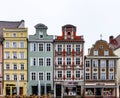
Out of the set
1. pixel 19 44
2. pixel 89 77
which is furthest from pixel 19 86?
pixel 89 77

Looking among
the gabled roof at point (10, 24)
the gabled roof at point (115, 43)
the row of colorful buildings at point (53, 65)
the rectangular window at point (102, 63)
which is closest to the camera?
the row of colorful buildings at point (53, 65)

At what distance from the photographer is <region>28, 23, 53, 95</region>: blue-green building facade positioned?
61.8 meters

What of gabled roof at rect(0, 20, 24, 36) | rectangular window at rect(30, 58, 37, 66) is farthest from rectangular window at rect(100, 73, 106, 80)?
gabled roof at rect(0, 20, 24, 36)

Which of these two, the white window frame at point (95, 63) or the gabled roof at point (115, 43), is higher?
the gabled roof at point (115, 43)

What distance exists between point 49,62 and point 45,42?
2.87 meters

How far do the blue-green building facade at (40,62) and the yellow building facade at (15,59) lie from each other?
0.84 meters

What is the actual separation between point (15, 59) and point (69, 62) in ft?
25.0

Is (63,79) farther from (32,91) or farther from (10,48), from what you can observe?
(10,48)

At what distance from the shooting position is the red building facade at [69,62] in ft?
203

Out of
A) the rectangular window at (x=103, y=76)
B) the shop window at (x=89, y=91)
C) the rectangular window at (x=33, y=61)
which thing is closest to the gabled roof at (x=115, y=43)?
the rectangular window at (x=103, y=76)

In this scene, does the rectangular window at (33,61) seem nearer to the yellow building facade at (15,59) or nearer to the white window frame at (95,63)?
the yellow building facade at (15,59)

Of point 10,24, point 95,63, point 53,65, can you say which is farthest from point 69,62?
point 10,24

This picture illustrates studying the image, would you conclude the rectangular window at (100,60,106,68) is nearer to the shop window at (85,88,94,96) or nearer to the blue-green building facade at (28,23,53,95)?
the shop window at (85,88,94,96)

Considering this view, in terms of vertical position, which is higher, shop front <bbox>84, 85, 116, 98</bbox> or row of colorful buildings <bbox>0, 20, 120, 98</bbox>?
row of colorful buildings <bbox>0, 20, 120, 98</bbox>
